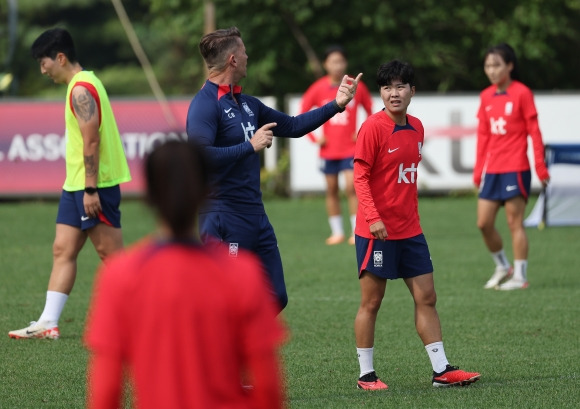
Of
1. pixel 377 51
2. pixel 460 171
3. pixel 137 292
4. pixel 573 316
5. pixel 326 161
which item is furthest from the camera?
pixel 377 51

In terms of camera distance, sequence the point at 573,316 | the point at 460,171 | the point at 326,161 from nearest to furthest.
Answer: the point at 573,316
the point at 326,161
the point at 460,171

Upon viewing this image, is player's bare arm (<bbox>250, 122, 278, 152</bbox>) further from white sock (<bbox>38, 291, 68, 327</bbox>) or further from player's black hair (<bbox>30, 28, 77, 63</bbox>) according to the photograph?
white sock (<bbox>38, 291, 68, 327</bbox>)

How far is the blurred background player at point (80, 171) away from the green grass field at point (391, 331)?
19.7 inches

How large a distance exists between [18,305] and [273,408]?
706cm

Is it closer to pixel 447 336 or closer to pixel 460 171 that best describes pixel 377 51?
pixel 460 171

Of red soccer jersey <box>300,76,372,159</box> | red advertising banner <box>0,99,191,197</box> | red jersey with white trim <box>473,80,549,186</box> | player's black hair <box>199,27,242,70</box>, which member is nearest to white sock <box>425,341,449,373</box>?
player's black hair <box>199,27,242,70</box>

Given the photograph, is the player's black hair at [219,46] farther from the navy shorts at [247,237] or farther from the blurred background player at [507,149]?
the blurred background player at [507,149]

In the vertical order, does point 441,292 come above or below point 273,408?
below

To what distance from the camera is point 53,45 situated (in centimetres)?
784

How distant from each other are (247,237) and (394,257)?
0.90 m

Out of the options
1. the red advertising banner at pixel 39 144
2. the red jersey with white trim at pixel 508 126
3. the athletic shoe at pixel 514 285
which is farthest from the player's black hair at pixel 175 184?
the red advertising banner at pixel 39 144

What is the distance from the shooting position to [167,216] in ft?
9.36

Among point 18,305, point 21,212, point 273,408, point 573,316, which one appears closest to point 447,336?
point 573,316

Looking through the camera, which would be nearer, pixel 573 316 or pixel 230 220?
pixel 230 220
